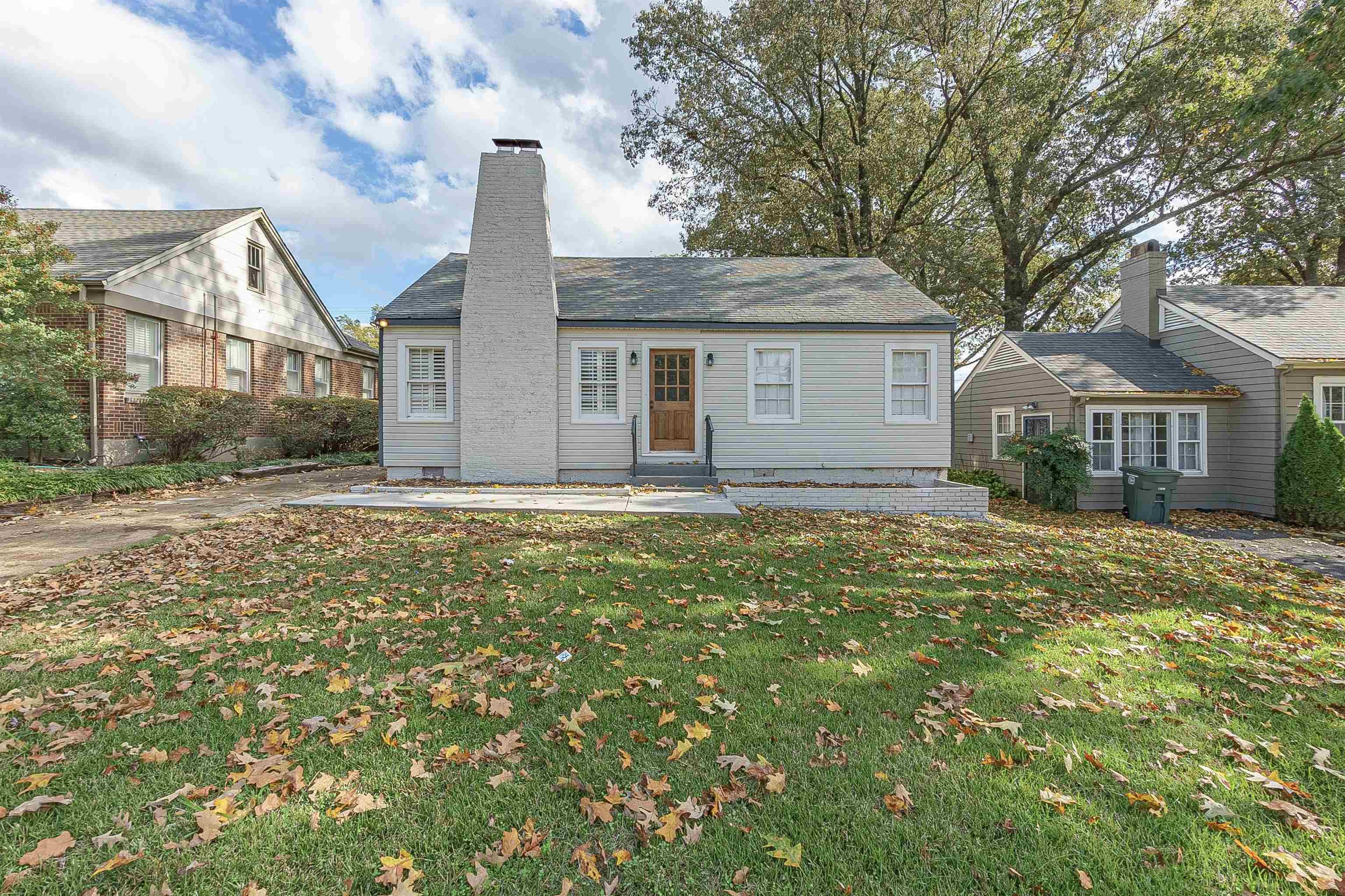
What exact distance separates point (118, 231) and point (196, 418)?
20.7 feet

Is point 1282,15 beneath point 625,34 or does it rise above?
beneath

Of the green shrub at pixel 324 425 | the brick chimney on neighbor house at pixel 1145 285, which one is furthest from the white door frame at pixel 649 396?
the brick chimney on neighbor house at pixel 1145 285

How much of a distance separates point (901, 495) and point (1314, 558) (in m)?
5.46

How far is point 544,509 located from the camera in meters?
8.37

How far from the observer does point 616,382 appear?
456 inches

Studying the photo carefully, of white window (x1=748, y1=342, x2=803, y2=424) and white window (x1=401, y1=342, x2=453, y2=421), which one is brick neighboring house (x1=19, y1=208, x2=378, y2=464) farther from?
white window (x1=748, y1=342, x2=803, y2=424)

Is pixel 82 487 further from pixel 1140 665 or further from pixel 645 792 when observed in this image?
pixel 1140 665

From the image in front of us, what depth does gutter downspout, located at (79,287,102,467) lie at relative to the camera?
11266 millimetres

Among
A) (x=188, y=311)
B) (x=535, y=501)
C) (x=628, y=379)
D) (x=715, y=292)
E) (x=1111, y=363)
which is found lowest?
(x=535, y=501)

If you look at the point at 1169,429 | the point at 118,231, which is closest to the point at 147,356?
the point at 118,231

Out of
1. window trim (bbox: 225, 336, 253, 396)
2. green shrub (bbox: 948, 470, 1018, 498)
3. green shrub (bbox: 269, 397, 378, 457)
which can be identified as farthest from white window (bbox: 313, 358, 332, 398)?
green shrub (bbox: 948, 470, 1018, 498)

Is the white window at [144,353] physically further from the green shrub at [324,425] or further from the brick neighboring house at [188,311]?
the green shrub at [324,425]

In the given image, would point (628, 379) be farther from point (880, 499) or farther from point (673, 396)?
point (880, 499)

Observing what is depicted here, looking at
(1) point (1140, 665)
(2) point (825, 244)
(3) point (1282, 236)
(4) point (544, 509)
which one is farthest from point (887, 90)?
(1) point (1140, 665)
